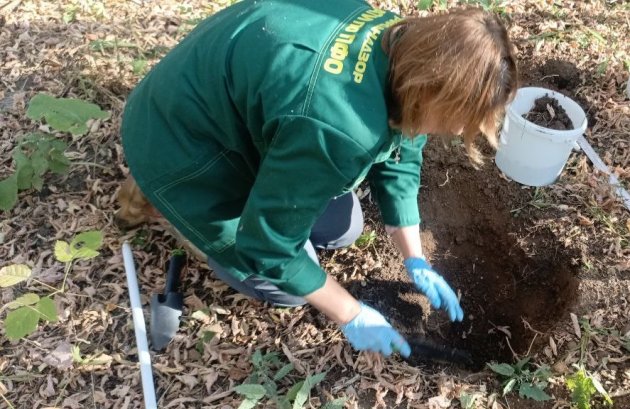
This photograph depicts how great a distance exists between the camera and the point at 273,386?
195 cm

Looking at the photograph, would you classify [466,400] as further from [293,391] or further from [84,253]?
[84,253]

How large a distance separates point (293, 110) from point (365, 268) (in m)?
1.17

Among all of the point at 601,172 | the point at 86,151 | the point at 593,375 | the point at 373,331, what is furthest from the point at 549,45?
the point at 86,151

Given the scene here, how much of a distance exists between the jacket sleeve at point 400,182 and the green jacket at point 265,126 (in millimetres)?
318

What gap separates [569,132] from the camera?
7.87 feet

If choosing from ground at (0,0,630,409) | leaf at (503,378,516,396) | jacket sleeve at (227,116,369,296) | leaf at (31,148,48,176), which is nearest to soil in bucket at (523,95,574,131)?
ground at (0,0,630,409)

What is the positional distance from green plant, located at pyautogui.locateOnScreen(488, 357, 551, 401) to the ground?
0.04 meters

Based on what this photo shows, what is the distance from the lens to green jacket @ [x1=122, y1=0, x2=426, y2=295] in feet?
4.48

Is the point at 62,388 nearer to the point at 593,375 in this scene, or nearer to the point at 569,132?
the point at 593,375

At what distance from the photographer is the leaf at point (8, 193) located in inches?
94.3

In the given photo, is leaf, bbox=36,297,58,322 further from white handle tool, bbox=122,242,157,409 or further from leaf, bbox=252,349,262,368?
leaf, bbox=252,349,262,368

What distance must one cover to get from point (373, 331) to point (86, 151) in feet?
5.28

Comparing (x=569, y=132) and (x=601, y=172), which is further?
(x=601, y=172)

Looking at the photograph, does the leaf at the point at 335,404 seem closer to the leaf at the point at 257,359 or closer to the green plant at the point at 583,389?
the leaf at the point at 257,359
